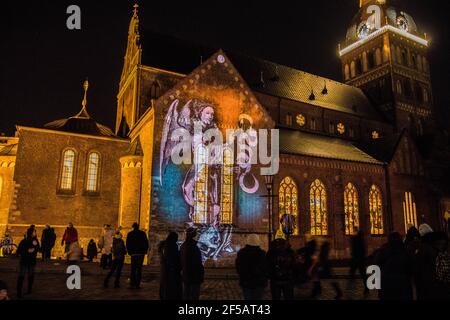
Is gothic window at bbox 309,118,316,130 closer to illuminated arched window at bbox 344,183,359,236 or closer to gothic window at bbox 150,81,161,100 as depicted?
illuminated arched window at bbox 344,183,359,236

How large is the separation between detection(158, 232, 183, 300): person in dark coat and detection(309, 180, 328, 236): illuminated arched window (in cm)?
2369

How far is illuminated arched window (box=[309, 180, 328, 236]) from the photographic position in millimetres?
31359

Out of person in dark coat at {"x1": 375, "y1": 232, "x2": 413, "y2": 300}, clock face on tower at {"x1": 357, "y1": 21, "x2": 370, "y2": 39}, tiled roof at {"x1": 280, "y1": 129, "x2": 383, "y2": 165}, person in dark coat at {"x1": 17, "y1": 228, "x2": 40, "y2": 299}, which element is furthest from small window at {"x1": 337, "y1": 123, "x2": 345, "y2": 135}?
person in dark coat at {"x1": 375, "y1": 232, "x2": 413, "y2": 300}

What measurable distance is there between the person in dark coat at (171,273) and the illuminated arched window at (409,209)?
3261 centimetres

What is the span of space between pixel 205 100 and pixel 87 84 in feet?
39.4

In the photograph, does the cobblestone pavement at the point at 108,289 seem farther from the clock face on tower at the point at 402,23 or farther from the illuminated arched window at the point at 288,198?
the clock face on tower at the point at 402,23

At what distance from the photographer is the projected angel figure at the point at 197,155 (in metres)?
24.0

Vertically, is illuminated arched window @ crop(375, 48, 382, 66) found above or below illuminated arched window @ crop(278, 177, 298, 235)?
above

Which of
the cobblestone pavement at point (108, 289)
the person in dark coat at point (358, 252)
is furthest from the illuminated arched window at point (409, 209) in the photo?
the person in dark coat at point (358, 252)

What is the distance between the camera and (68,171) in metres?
26.8

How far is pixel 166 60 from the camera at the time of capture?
3303 cm
